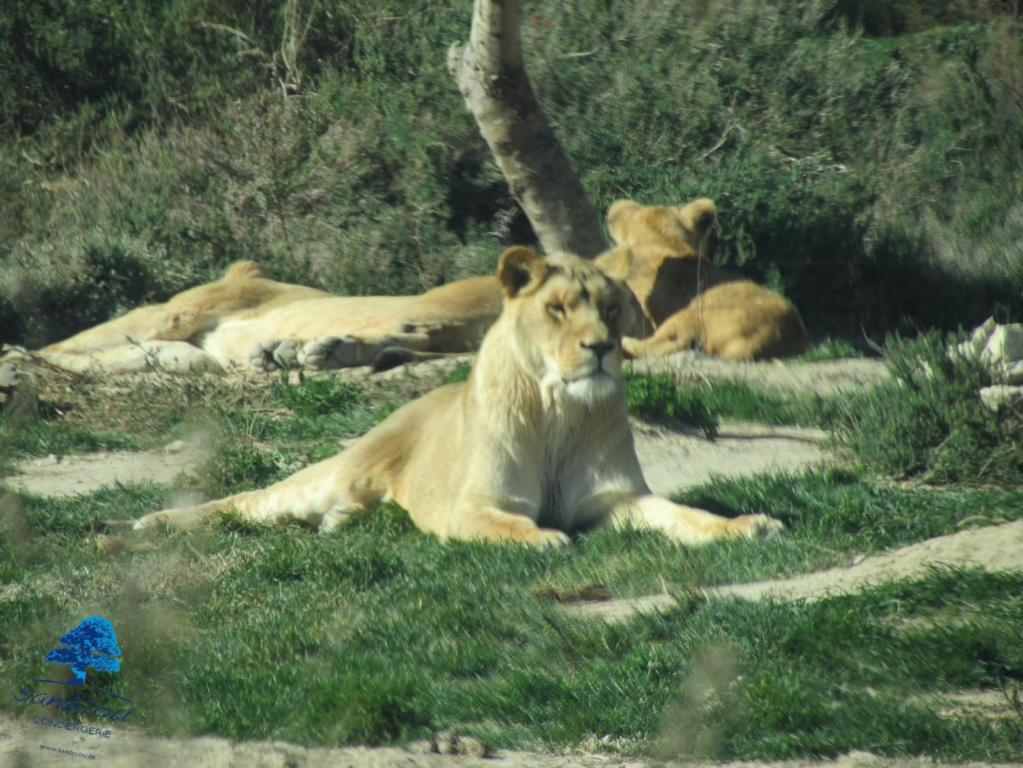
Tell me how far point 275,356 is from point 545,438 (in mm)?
4246

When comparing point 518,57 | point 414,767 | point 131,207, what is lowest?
point 131,207

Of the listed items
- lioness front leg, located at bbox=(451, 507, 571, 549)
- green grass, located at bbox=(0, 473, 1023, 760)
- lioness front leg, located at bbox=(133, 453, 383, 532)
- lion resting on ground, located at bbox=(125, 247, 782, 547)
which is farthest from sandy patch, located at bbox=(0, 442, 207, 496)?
lioness front leg, located at bbox=(451, 507, 571, 549)

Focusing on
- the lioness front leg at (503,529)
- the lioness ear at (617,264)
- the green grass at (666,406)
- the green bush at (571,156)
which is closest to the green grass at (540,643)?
the lioness front leg at (503,529)

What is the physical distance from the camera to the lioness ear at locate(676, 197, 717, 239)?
36.3 feet

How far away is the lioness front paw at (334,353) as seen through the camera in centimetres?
1058

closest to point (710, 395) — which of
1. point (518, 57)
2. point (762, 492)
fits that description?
point (762, 492)

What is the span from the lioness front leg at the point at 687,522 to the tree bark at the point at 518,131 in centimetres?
493

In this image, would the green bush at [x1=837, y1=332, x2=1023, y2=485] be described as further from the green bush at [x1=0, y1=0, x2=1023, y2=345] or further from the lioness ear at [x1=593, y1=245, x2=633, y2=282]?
the green bush at [x1=0, y1=0, x2=1023, y2=345]

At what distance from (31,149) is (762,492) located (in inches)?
471

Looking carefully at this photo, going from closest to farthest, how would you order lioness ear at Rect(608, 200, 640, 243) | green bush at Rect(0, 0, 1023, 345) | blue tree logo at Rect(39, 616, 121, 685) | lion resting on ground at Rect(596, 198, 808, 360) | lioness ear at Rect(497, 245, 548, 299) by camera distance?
blue tree logo at Rect(39, 616, 121, 685), lioness ear at Rect(497, 245, 548, 299), lion resting on ground at Rect(596, 198, 808, 360), lioness ear at Rect(608, 200, 640, 243), green bush at Rect(0, 0, 1023, 345)

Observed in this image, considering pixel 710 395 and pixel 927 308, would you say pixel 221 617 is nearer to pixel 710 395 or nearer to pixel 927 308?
pixel 710 395

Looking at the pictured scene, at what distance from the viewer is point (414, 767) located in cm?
428

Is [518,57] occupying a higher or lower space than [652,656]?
higher

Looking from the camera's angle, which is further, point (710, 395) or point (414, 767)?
point (710, 395)
